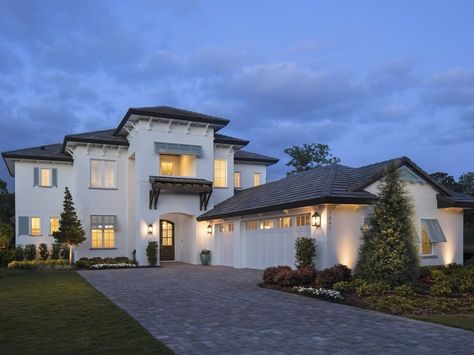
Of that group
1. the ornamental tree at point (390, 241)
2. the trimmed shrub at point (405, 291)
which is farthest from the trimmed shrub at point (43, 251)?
the trimmed shrub at point (405, 291)

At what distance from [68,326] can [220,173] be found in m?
19.7

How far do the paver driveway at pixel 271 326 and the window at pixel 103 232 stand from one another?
1373 centimetres

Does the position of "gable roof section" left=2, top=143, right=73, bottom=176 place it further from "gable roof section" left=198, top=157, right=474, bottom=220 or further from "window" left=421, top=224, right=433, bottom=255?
"window" left=421, top=224, right=433, bottom=255

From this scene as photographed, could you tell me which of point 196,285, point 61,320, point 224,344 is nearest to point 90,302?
point 61,320

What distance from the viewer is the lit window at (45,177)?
27.5 meters

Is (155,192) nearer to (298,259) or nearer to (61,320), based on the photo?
(298,259)

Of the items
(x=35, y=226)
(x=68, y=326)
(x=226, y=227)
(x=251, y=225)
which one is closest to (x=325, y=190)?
(x=251, y=225)

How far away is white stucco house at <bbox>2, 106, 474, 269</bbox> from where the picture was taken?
60.7ft

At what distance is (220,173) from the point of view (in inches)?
1086

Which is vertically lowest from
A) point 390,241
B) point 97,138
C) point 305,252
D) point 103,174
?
point 305,252

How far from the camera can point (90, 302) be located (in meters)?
11.1

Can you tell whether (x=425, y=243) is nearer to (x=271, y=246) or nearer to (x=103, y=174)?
(x=271, y=246)

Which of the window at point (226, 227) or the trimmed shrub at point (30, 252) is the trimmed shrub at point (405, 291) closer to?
the window at point (226, 227)

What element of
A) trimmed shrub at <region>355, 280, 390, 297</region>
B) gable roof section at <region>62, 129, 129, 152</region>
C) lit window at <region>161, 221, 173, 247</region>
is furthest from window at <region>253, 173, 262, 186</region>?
trimmed shrub at <region>355, 280, 390, 297</region>
